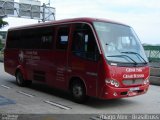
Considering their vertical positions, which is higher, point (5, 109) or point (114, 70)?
point (114, 70)

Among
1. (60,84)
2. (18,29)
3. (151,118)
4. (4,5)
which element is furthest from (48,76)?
(4,5)

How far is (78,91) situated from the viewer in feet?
33.4

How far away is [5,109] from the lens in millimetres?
A: 9102

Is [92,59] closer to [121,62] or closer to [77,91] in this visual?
[121,62]

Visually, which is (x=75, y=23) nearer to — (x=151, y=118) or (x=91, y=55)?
(x=91, y=55)

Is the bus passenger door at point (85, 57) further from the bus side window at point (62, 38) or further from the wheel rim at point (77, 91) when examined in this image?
the bus side window at point (62, 38)

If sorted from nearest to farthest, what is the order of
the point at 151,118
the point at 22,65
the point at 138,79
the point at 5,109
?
1. the point at 151,118
2. the point at 5,109
3. the point at 138,79
4. the point at 22,65

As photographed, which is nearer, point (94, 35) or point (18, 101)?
point (94, 35)

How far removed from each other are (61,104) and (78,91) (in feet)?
2.07

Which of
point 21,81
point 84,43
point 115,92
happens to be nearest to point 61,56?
point 84,43

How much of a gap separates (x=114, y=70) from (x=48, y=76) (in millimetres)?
3225

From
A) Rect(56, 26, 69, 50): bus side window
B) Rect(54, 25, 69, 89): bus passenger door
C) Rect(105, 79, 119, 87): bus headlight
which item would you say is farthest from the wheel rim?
Rect(56, 26, 69, 50): bus side window

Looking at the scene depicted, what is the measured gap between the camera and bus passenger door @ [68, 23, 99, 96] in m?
9.51

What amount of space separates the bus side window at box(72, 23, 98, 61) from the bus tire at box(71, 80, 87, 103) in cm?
86
